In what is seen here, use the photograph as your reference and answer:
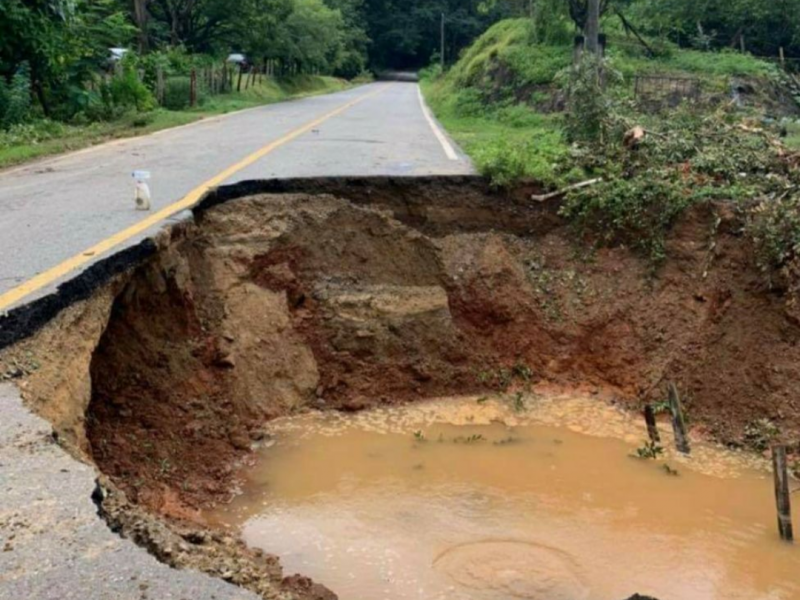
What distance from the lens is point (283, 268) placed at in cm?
797

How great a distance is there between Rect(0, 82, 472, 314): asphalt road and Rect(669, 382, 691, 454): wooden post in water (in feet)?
12.1

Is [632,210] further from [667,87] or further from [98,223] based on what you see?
[667,87]

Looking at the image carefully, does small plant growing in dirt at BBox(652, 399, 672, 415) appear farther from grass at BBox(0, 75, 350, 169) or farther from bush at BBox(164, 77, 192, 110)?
bush at BBox(164, 77, 192, 110)

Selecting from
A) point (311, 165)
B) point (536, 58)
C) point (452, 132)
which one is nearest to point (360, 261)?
point (311, 165)

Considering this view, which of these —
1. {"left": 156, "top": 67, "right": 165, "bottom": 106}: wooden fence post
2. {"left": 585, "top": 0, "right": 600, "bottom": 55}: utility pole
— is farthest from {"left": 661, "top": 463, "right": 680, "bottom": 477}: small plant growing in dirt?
{"left": 156, "top": 67, "right": 165, "bottom": 106}: wooden fence post

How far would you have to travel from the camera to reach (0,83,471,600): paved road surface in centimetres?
251

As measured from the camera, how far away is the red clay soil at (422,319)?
22.2ft

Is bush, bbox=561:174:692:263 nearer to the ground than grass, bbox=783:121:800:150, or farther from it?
nearer to the ground

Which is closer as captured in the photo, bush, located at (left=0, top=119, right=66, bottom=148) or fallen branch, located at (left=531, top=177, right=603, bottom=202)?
fallen branch, located at (left=531, top=177, right=603, bottom=202)

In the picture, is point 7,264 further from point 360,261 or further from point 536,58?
point 536,58

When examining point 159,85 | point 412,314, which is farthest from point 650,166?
point 159,85

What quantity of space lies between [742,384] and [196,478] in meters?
5.07

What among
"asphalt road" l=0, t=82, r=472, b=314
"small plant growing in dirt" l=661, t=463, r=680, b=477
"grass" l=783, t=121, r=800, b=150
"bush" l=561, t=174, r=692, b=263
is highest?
"grass" l=783, t=121, r=800, b=150

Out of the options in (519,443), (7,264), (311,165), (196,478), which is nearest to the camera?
(7,264)
